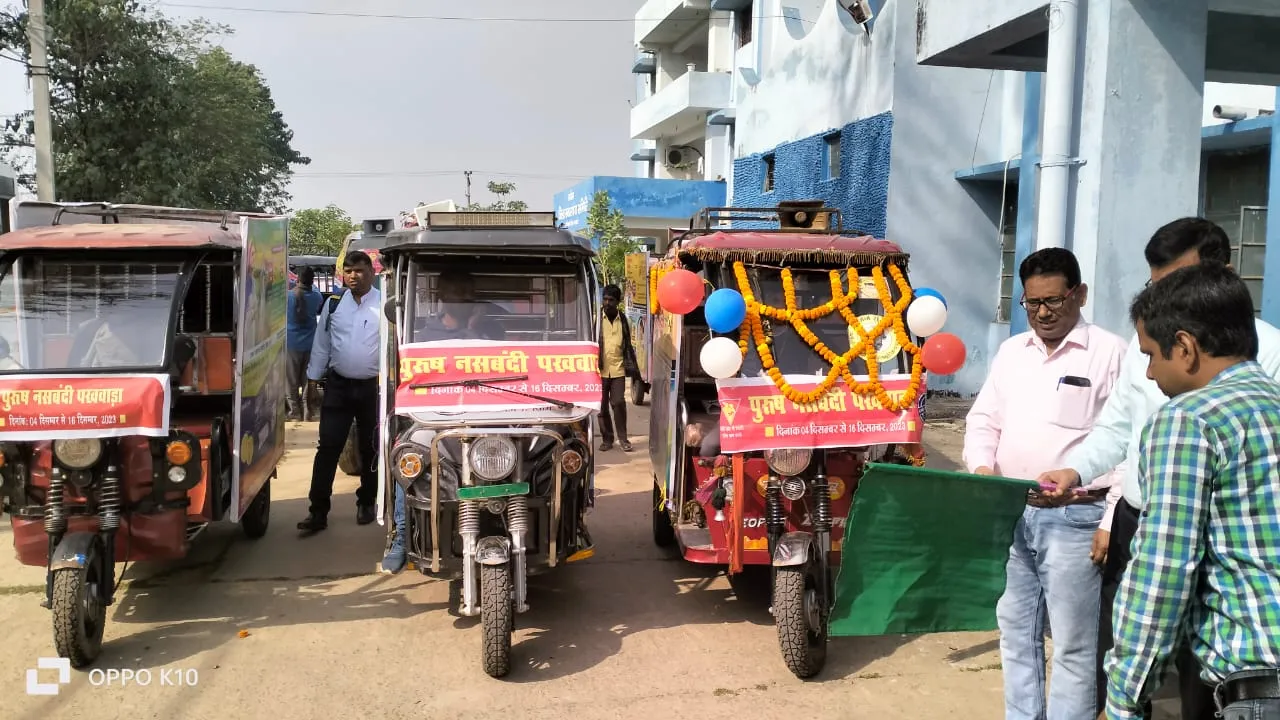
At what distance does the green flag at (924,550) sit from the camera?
10.1 ft

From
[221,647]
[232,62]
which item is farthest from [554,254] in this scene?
[232,62]

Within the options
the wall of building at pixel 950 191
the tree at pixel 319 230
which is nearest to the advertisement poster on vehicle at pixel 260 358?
the wall of building at pixel 950 191

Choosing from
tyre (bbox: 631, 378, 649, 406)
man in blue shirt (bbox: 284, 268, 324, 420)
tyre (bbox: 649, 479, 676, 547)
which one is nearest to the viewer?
tyre (bbox: 649, 479, 676, 547)

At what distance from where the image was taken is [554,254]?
5402mm

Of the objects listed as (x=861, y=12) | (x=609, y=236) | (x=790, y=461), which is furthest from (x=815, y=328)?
(x=609, y=236)

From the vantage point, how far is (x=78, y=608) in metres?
4.23

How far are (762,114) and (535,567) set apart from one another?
13807 millimetres

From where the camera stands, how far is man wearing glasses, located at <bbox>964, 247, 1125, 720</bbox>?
3.10 meters

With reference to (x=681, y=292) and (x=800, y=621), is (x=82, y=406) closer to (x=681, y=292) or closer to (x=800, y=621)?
(x=681, y=292)

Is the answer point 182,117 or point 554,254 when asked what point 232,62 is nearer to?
point 182,117

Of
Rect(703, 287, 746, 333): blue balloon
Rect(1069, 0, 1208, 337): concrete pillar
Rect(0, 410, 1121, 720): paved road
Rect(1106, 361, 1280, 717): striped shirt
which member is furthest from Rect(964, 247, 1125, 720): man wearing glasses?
Rect(1069, 0, 1208, 337): concrete pillar

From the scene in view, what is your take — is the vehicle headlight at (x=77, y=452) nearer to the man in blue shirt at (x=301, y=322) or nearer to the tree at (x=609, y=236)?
the man in blue shirt at (x=301, y=322)

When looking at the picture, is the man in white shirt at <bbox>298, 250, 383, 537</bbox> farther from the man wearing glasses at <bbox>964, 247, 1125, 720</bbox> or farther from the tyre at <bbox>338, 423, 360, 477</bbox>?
the man wearing glasses at <bbox>964, 247, 1125, 720</bbox>

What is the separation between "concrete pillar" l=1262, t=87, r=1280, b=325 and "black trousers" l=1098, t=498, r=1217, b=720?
5.25 meters
